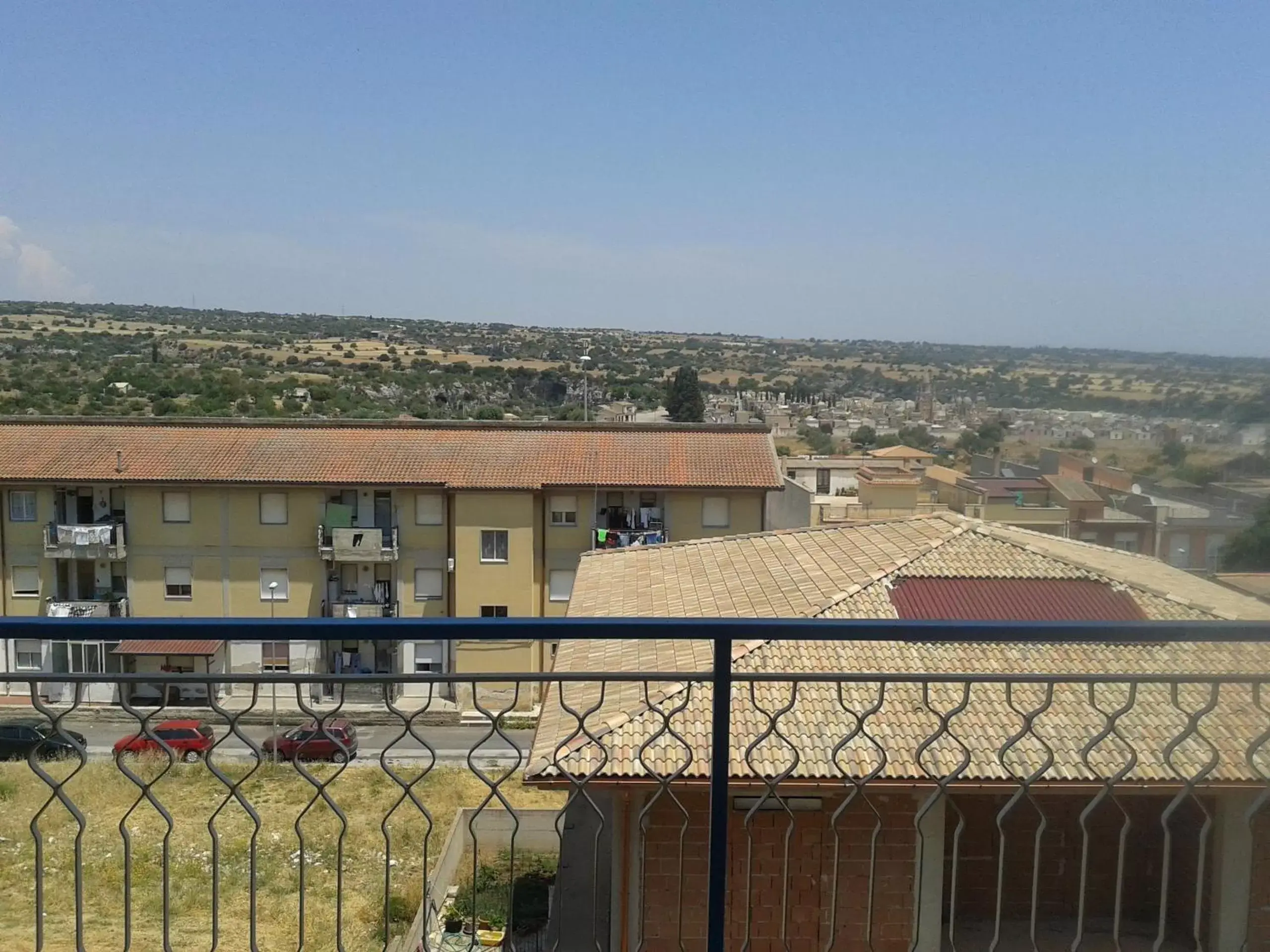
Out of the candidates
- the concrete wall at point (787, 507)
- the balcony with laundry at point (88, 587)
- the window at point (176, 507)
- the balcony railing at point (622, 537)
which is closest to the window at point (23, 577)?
the balcony with laundry at point (88, 587)

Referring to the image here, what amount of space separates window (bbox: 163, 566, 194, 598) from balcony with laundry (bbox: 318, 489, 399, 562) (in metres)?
3.26

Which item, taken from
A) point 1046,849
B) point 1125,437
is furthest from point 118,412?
point 1125,437

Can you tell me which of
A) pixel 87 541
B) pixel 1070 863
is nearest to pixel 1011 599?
pixel 1070 863

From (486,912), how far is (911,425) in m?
23.5

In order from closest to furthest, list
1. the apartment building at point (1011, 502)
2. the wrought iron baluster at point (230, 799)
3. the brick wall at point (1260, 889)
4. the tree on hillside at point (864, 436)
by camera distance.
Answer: the wrought iron baluster at point (230, 799) → the brick wall at point (1260, 889) → the apartment building at point (1011, 502) → the tree on hillside at point (864, 436)

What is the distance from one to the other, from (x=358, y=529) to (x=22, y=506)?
8.48m

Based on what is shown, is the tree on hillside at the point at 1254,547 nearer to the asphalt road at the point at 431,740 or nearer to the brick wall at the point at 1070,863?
the brick wall at the point at 1070,863

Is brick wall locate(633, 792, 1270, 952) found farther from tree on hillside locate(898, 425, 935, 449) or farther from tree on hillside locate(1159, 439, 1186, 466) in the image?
tree on hillside locate(898, 425, 935, 449)

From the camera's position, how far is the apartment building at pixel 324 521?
26.3 m

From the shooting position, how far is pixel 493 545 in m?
26.7

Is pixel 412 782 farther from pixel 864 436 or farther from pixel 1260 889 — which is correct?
pixel 864 436

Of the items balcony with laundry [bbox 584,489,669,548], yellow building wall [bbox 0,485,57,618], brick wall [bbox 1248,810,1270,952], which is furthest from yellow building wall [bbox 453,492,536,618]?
brick wall [bbox 1248,810,1270,952]

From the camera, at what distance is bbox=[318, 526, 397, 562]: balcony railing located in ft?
85.8

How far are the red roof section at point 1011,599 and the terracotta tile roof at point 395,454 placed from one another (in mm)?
15226
